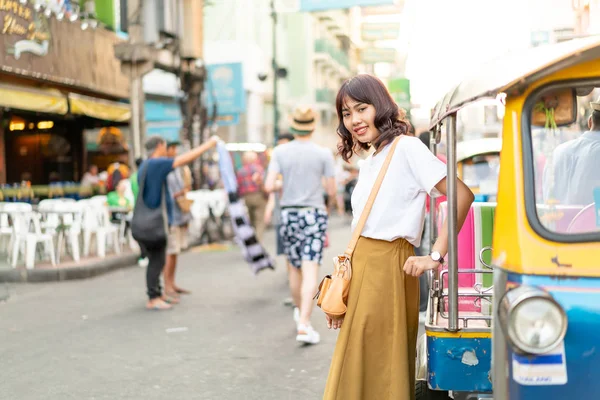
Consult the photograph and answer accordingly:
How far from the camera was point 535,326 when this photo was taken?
8.55ft

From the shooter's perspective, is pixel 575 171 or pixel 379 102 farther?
pixel 379 102

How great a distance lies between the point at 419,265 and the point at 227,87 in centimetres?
2060

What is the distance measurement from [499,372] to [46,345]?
17.0 feet

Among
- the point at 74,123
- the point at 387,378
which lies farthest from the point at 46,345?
the point at 74,123

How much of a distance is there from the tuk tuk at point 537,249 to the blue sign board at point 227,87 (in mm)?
19994

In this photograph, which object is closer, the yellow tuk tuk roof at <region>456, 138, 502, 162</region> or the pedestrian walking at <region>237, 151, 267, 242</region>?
the yellow tuk tuk roof at <region>456, 138, 502, 162</region>

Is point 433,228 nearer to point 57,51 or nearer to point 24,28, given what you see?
point 24,28

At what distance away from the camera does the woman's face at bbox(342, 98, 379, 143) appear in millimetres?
3633

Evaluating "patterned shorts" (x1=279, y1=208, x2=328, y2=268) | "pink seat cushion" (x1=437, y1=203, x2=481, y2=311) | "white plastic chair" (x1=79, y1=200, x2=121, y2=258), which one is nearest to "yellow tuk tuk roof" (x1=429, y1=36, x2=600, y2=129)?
"pink seat cushion" (x1=437, y1=203, x2=481, y2=311)

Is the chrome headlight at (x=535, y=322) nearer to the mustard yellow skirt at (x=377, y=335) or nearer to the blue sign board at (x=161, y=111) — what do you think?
the mustard yellow skirt at (x=377, y=335)

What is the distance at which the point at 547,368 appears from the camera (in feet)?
8.52

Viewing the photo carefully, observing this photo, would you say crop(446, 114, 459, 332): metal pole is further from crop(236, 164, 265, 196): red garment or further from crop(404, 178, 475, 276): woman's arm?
crop(236, 164, 265, 196): red garment

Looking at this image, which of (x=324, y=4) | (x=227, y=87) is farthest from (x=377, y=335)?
(x=227, y=87)

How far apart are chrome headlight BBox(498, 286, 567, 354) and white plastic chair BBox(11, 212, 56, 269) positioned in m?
10.2
